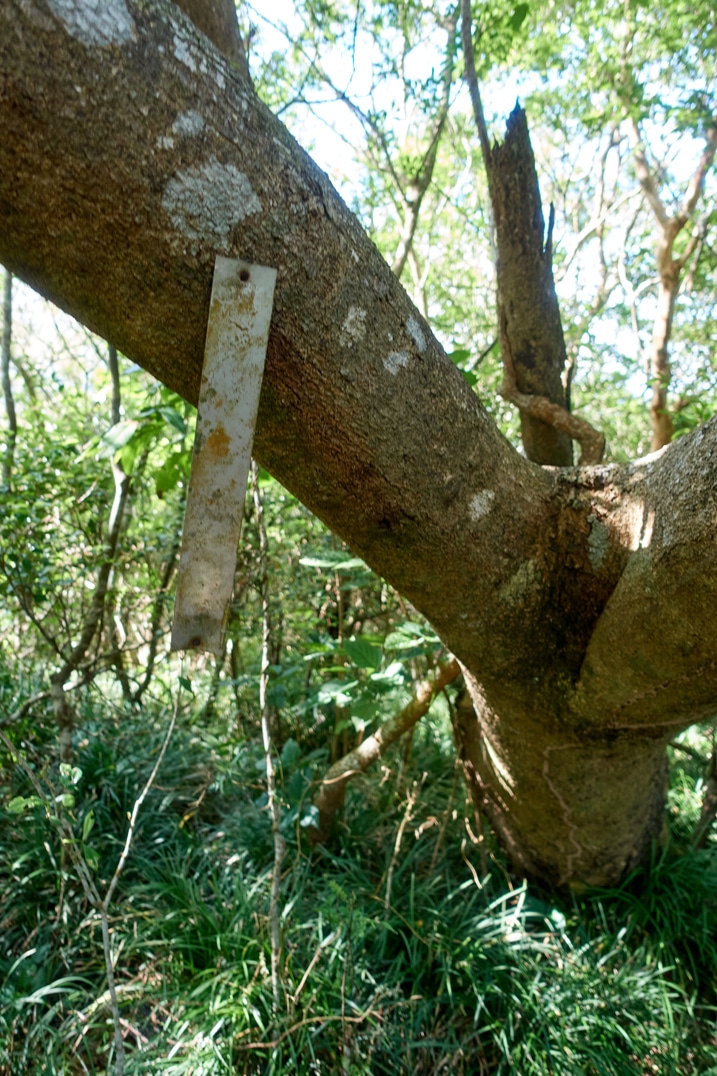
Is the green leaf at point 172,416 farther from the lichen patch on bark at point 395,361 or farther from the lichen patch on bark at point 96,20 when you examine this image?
the lichen patch on bark at point 96,20

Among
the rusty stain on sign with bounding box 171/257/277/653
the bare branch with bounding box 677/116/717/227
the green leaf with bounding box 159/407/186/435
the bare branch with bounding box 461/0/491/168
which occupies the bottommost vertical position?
the rusty stain on sign with bounding box 171/257/277/653

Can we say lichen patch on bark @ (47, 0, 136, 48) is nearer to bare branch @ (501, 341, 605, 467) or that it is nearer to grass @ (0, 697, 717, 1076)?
bare branch @ (501, 341, 605, 467)

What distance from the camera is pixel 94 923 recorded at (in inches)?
76.2

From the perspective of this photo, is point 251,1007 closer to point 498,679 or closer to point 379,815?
point 379,815

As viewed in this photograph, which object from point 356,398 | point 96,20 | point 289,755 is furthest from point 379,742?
point 96,20

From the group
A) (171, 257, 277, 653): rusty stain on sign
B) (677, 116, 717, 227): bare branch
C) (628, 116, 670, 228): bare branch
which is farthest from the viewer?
(628, 116, 670, 228): bare branch

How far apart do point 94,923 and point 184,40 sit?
7.59 ft

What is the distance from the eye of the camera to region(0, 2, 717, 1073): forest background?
5.57 feet

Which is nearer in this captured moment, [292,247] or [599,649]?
[292,247]

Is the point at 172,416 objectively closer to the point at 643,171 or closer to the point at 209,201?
the point at 209,201

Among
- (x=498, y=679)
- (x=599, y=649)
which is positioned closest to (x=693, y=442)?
(x=599, y=649)

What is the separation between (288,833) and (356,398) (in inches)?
75.6

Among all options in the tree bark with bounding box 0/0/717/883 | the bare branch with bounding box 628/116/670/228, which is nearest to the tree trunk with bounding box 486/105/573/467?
the tree bark with bounding box 0/0/717/883

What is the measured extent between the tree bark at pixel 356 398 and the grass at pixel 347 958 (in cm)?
75
